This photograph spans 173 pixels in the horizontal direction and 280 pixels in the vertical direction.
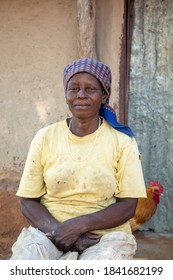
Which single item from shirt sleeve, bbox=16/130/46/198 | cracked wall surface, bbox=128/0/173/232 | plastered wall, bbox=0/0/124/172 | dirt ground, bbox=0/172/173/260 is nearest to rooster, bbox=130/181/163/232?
dirt ground, bbox=0/172/173/260

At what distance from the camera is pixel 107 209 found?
3.04 metres

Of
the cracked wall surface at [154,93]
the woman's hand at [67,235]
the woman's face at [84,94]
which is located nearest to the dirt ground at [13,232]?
the cracked wall surface at [154,93]

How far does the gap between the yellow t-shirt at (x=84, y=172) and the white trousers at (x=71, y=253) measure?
4.4 inches

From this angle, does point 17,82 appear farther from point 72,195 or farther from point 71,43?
point 72,195

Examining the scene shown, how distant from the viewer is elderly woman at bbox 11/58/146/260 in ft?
9.76

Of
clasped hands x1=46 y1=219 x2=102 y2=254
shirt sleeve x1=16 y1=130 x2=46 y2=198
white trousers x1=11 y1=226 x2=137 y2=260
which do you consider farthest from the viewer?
shirt sleeve x1=16 y1=130 x2=46 y2=198

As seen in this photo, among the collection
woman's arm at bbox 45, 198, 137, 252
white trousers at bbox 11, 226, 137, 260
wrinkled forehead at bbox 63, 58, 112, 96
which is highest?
wrinkled forehead at bbox 63, 58, 112, 96

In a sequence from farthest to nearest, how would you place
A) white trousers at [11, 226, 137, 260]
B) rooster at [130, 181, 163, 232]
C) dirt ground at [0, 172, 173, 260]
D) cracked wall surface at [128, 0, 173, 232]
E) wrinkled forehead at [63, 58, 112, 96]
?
cracked wall surface at [128, 0, 173, 232]
rooster at [130, 181, 163, 232]
dirt ground at [0, 172, 173, 260]
wrinkled forehead at [63, 58, 112, 96]
white trousers at [11, 226, 137, 260]

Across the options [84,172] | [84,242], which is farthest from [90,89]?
[84,242]

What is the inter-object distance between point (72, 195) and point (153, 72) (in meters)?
2.73

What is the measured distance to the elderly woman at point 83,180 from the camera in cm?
297

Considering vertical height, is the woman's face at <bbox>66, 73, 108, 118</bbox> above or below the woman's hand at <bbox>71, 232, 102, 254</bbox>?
above

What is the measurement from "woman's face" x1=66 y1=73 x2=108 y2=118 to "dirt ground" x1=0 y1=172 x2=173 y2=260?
7.57ft

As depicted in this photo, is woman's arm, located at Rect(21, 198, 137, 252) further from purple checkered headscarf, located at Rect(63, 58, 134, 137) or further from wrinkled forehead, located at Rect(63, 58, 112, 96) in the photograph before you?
wrinkled forehead, located at Rect(63, 58, 112, 96)
